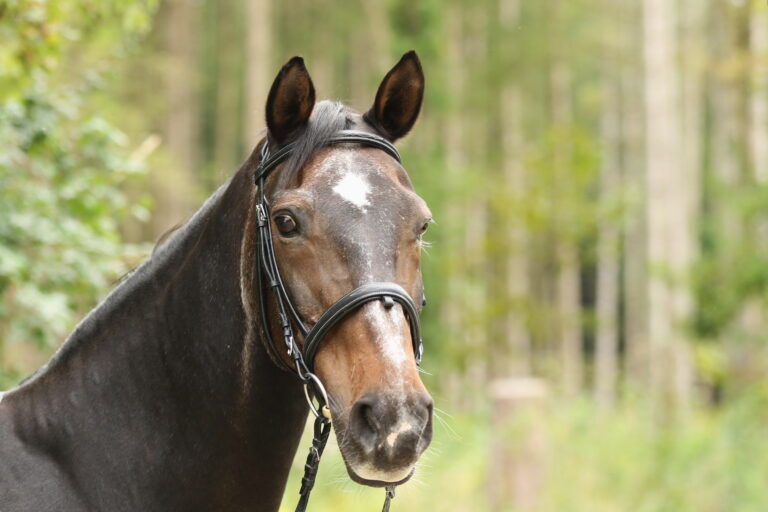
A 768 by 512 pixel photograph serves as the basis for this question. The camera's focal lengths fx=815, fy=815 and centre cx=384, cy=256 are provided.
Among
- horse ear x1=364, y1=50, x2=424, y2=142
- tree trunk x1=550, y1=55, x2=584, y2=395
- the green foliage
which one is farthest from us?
tree trunk x1=550, y1=55, x2=584, y2=395

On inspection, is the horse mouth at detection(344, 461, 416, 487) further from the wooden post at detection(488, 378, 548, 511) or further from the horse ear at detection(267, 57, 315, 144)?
the wooden post at detection(488, 378, 548, 511)

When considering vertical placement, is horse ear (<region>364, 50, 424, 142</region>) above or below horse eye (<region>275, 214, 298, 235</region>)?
above

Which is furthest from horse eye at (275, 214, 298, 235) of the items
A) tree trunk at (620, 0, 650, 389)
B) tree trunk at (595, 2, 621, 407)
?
tree trunk at (620, 0, 650, 389)

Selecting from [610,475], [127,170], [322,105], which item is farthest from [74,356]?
[610,475]

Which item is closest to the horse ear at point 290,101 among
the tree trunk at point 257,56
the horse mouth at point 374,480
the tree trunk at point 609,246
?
the horse mouth at point 374,480

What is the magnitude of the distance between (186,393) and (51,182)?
11.9 feet

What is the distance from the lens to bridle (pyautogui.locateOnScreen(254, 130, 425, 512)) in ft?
7.32

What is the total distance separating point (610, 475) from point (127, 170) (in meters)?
5.79

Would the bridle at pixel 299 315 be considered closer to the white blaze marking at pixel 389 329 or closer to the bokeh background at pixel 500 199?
the white blaze marking at pixel 389 329

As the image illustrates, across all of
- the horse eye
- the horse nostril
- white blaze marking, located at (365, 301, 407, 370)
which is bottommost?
the horse nostril

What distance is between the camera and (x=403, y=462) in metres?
2.06

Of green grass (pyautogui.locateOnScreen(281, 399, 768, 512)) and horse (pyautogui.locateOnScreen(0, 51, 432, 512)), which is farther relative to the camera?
green grass (pyautogui.locateOnScreen(281, 399, 768, 512))

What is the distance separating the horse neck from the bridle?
0.10 m

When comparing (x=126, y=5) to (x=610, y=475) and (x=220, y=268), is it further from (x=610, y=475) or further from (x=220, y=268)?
(x=610, y=475)
